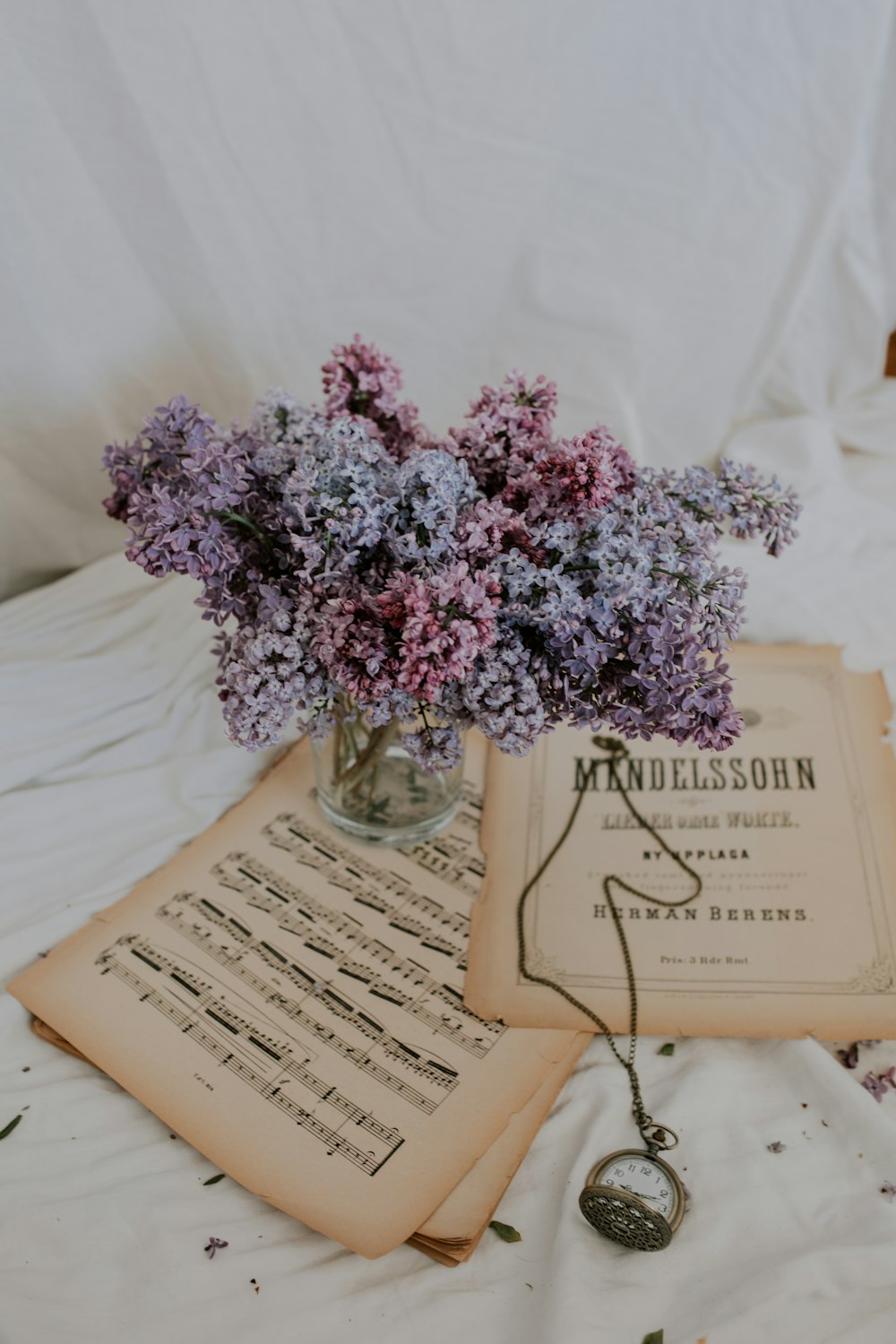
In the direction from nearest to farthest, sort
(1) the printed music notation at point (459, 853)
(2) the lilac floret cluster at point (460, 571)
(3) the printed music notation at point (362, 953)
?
(2) the lilac floret cluster at point (460, 571), (3) the printed music notation at point (362, 953), (1) the printed music notation at point (459, 853)

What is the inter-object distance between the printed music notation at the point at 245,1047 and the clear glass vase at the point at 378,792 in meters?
0.23

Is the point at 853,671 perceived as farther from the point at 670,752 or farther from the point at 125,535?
the point at 125,535

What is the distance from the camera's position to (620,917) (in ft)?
3.47

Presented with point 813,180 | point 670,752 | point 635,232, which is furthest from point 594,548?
point 813,180

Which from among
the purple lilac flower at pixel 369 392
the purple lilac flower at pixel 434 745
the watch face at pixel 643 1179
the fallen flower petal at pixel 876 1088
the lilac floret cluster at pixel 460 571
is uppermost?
the purple lilac flower at pixel 369 392

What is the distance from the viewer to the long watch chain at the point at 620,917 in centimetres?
91

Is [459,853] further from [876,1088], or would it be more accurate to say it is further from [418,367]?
[418,367]

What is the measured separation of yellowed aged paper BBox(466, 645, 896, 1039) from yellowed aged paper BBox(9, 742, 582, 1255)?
0.05 metres

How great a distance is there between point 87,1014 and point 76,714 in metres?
0.37

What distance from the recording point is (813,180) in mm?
1555

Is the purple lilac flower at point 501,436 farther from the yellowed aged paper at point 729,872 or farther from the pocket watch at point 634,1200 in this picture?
the pocket watch at point 634,1200

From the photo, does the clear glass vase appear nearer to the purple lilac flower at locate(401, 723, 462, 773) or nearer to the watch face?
the purple lilac flower at locate(401, 723, 462, 773)

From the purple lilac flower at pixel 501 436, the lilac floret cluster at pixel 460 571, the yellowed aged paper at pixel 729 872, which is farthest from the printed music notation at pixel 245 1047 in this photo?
the purple lilac flower at pixel 501 436

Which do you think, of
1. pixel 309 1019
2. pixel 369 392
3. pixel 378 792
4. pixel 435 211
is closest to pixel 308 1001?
pixel 309 1019
